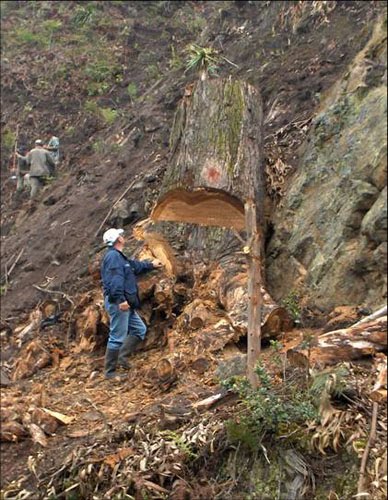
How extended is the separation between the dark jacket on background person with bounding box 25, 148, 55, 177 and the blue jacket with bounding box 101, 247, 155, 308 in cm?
662

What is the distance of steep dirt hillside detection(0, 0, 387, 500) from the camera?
15.5ft

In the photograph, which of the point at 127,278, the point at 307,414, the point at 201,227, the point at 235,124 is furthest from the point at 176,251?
the point at 307,414

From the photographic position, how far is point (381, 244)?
229 inches

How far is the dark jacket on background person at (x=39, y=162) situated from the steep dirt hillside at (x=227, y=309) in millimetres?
493

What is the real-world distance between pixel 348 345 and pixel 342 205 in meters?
1.74

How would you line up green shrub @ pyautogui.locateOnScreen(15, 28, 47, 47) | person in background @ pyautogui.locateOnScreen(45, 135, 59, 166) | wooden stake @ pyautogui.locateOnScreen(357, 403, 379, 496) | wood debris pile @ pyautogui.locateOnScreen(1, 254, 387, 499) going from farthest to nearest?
1. green shrub @ pyautogui.locateOnScreen(15, 28, 47, 47)
2. person in background @ pyautogui.locateOnScreen(45, 135, 59, 166)
3. wood debris pile @ pyautogui.locateOnScreen(1, 254, 387, 499)
4. wooden stake @ pyautogui.locateOnScreen(357, 403, 379, 496)

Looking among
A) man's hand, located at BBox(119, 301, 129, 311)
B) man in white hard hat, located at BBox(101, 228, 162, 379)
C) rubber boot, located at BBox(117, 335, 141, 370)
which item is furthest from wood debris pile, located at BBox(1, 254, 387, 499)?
man's hand, located at BBox(119, 301, 129, 311)

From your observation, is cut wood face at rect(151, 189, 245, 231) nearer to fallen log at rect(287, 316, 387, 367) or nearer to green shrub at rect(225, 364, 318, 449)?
fallen log at rect(287, 316, 387, 367)

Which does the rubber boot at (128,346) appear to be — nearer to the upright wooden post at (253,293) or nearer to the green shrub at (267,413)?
the upright wooden post at (253,293)

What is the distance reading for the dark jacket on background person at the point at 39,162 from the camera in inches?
518

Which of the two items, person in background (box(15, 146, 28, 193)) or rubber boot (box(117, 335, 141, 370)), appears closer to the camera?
rubber boot (box(117, 335, 141, 370))

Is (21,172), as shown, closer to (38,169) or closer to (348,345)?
(38,169)

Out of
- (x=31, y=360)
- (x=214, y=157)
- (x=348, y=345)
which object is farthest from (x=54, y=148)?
(x=348, y=345)

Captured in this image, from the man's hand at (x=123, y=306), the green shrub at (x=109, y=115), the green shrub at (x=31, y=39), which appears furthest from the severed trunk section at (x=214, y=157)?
the green shrub at (x=31, y=39)
